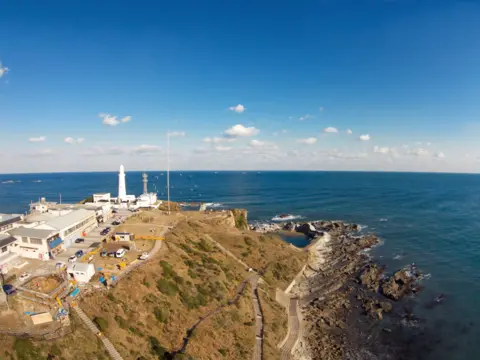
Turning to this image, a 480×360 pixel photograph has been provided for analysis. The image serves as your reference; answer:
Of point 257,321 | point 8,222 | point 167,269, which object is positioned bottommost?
point 257,321

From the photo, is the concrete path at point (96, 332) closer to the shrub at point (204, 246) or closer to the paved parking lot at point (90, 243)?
the paved parking lot at point (90, 243)

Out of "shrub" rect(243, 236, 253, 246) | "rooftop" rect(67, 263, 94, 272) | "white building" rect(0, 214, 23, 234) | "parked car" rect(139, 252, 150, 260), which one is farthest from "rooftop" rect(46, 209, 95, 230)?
"shrub" rect(243, 236, 253, 246)

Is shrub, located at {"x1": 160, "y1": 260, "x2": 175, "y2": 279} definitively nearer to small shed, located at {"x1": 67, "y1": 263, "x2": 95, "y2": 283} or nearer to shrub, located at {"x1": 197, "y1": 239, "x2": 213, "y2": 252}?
small shed, located at {"x1": 67, "y1": 263, "x2": 95, "y2": 283}

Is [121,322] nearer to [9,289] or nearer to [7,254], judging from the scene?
[9,289]

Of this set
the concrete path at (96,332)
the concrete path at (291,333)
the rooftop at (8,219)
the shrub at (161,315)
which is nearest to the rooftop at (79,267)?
the concrete path at (96,332)

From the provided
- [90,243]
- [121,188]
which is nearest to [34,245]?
[90,243]

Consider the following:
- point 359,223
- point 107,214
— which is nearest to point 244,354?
point 107,214
